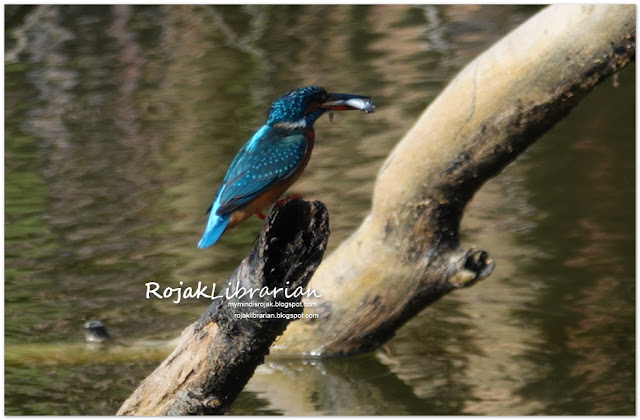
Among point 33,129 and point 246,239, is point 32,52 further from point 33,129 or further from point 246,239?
point 246,239

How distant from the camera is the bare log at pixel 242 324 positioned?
2322 mm

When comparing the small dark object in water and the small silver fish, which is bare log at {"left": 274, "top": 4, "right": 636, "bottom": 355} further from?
the small dark object in water

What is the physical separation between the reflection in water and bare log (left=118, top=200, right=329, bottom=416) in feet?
3.23

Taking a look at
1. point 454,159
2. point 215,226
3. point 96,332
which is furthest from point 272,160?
point 96,332

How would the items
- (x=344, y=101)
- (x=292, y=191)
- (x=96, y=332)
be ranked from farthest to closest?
(x=292, y=191), (x=96, y=332), (x=344, y=101)

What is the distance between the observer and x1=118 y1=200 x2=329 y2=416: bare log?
91.4 inches

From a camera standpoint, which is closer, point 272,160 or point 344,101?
point 272,160

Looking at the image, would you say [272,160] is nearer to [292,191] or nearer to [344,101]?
[344,101]

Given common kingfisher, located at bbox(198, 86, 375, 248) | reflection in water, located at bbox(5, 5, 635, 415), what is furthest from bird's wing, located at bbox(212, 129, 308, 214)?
reflection in water, located at bbox(5, 5, 635, 415)

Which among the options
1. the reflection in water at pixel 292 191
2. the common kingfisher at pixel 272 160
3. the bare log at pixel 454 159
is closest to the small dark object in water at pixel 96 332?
the reflection in water at pixel 292 191

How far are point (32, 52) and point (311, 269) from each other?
4373 mm

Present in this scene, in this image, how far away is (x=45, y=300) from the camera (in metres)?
4.32

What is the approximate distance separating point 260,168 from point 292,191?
2662 mm

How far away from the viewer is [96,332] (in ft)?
13.1
